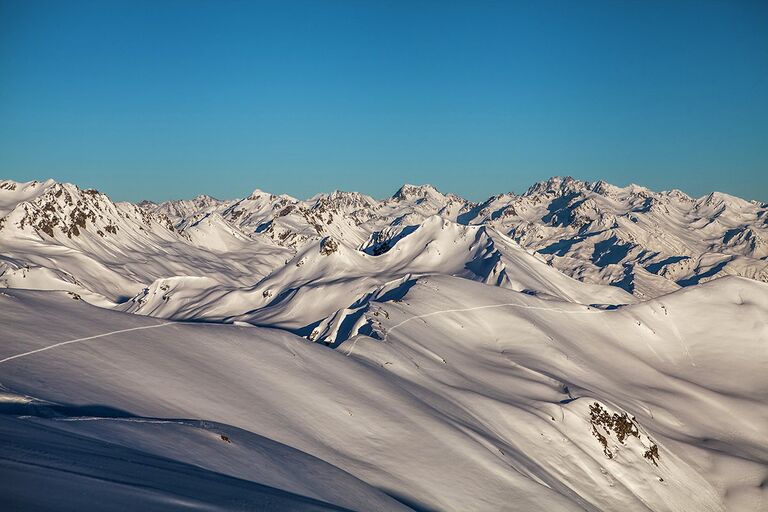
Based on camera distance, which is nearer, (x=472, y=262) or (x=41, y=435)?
(x=41, y=435)

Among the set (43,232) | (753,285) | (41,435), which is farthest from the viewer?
(43,232)

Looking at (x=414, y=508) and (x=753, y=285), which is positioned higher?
(x=753, y=285)

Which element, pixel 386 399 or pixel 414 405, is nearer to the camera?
→ pixel 386 399

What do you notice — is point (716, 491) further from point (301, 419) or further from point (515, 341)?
point (301, 419)

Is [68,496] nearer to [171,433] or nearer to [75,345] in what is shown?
[171,433]

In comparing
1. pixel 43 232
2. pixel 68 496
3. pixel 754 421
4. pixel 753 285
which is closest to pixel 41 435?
pixel 68 496

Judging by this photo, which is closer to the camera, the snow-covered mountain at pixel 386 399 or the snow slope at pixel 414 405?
the snow-covered mountain at pixel 386 399

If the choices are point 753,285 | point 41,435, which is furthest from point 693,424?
point 41,435

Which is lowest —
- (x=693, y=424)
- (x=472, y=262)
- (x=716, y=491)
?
(x=716, y=491)

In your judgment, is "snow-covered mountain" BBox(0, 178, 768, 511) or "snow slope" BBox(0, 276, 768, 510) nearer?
"snow-covered mountain" BBox(0, 178, 768, 511)

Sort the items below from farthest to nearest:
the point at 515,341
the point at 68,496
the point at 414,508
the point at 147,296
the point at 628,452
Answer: the point at 147,296 → the point at 515,341 → the point at 628,452 → the point at 414,508 → the point at 68,496
